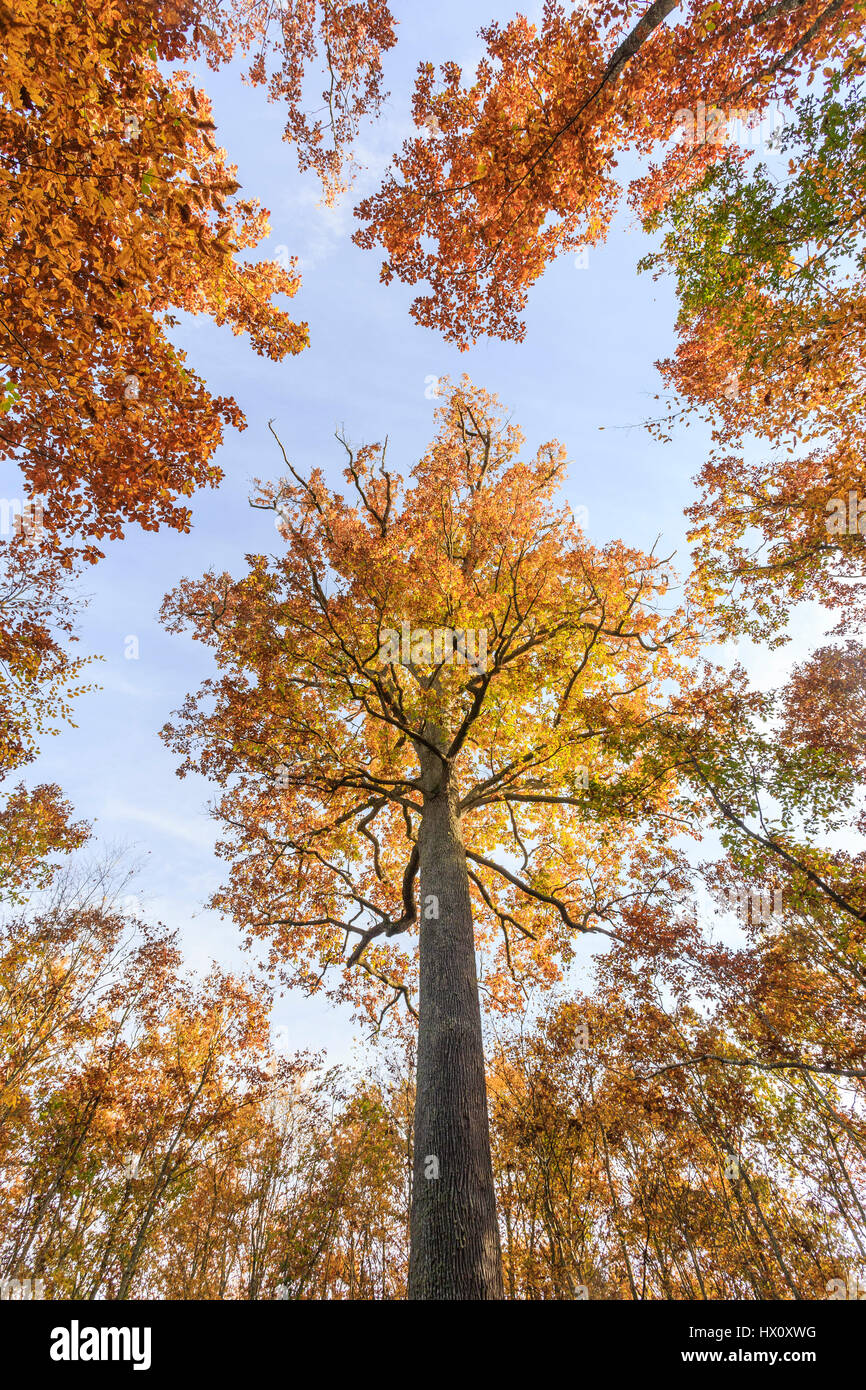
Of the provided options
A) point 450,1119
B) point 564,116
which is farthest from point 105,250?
point 450,1119

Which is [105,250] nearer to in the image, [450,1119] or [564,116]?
[564,116]

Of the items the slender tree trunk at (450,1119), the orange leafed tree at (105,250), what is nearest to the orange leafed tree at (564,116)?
the orange leafed tree at (105,250)

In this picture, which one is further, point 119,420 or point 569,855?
point 569,855

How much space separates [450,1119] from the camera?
164 inches

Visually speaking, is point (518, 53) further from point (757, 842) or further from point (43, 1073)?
point (43, 1073)

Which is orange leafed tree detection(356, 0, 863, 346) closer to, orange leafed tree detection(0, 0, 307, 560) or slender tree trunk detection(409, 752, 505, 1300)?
orange leafed tree detection(0, 0, 307, 560)

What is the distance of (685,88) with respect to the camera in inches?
219

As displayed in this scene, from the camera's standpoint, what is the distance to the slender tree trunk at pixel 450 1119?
3469mm

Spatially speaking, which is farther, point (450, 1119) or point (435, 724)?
point (435, 724)

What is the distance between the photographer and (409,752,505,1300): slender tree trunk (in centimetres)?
347
